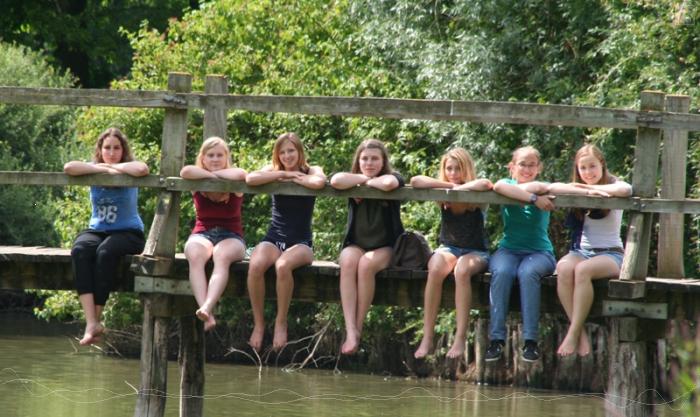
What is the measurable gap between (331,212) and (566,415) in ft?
18.0

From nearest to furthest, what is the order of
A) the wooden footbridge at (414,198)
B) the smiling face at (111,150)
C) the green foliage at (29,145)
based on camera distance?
the wooden footbridge at (414,198)
the smiling face at (111,150)
the green foliage at (29,145)

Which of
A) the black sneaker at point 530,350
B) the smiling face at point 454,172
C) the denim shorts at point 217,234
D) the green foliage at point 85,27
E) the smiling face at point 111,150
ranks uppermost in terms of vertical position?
the green foliage at point 85,27

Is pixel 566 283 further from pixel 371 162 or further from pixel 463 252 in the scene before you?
pixel 371 162

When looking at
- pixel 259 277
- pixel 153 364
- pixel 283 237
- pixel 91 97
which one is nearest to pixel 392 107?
pixel 283 237

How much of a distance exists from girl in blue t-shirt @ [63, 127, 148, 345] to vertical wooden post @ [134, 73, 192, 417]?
0.67ft

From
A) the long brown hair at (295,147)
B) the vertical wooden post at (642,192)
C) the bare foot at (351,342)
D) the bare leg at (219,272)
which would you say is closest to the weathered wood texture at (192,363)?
the bare leg at (219,272)

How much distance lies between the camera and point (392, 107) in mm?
9094

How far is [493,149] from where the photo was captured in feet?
57.5

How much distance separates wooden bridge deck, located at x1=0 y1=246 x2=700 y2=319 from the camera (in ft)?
29.3

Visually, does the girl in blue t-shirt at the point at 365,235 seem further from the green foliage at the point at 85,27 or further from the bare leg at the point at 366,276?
the green foliage at the point at 85,27

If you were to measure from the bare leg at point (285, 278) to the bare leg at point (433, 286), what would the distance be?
79cm

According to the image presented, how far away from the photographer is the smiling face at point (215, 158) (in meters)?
9.12

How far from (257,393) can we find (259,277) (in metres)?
7.85

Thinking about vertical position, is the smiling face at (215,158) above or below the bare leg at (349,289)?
above
